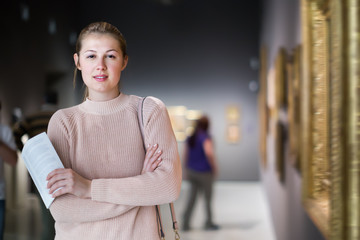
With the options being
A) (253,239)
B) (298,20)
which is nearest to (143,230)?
(298,20)

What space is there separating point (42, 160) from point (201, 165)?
6826mm

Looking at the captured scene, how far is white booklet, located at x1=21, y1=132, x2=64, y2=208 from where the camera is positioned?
1.82 meters

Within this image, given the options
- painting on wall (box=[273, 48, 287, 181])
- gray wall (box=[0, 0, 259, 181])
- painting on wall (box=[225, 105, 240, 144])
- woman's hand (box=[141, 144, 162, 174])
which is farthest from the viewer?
painting on wall (box=[225, 105, 240, 144])

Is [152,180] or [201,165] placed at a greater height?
[152,180]

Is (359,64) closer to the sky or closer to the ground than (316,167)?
closer to the sky

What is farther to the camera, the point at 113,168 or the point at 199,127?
the point at 199,127

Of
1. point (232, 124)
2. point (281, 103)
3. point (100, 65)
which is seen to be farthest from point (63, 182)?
point (232, 124)

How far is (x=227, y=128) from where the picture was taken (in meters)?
15.7

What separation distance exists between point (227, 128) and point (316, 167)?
40.6ft

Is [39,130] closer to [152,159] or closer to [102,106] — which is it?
[102,106]

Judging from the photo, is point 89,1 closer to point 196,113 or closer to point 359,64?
point 196,113

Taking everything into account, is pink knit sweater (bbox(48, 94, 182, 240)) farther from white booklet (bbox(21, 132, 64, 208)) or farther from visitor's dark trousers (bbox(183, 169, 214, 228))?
visitor's dark trousers (bbox(183, 169, 214, 228))

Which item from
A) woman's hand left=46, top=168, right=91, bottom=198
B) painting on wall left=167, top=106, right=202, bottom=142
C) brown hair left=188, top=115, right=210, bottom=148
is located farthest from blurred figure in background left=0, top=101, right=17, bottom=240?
painting on wall left=167, top=106, right=202, bottom=142

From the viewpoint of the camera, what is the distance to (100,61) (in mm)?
1878
